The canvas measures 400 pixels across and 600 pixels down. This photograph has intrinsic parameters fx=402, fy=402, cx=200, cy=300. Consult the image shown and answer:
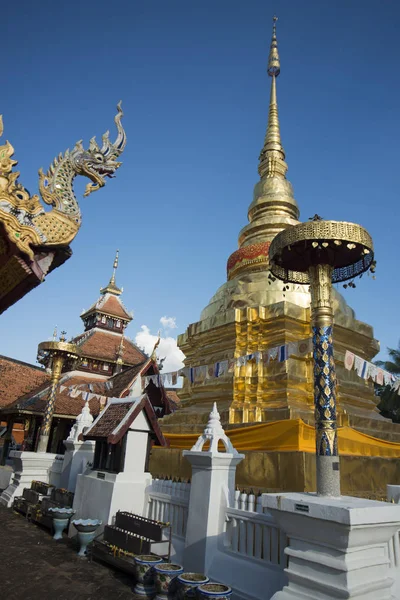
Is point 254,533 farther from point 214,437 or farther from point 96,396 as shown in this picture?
point 96,396

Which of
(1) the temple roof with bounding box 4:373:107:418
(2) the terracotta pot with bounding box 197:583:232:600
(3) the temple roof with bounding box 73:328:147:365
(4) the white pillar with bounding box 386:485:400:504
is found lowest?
(2) the terracotta pot with bounding box 197:583:232:600

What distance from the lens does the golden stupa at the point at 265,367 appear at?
8.80 metres

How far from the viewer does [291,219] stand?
16.0 metres

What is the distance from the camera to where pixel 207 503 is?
614 centimetres

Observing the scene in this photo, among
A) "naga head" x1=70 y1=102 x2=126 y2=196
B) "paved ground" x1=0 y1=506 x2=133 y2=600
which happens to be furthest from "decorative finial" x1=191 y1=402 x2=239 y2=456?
"naga head" x1=70 y1=102 x2=126 y2=196

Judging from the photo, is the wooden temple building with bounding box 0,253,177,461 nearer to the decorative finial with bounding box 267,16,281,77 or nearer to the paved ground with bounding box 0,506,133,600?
the paved ground with bounding box 0,506,133,600

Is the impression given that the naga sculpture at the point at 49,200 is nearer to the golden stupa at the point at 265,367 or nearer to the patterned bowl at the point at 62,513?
the golden stupa at the point at 265,367

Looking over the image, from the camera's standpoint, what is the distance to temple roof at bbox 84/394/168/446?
8055 millimetres

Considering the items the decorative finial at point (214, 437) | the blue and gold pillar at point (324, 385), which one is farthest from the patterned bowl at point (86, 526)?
the blue and gold pillar at point (324, 385)

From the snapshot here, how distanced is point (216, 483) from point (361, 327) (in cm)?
887

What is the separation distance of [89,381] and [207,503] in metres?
18.7

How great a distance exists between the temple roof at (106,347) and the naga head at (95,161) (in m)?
21.0

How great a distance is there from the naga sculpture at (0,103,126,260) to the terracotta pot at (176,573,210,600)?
4.33 metres

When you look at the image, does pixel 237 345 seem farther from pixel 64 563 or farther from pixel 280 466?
pixel 64 563
